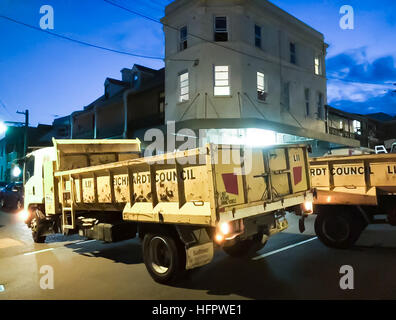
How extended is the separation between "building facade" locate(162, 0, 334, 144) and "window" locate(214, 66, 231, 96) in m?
0.02

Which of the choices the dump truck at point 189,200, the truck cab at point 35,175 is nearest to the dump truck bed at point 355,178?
the dump truck at point 189,200

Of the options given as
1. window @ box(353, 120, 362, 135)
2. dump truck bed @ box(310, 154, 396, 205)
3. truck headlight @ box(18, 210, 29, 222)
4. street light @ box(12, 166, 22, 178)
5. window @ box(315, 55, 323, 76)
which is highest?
window @ box(315, 55, 323, 76)

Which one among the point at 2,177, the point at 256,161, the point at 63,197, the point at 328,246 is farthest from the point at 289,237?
the point at 2,177

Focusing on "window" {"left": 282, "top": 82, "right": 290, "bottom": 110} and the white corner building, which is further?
"window" {"left": 282, "top": 82, "right": 290, "bottom": 110}

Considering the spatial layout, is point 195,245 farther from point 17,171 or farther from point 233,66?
point 233,66

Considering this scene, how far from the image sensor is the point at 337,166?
24.2ft

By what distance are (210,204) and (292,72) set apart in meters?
18.3

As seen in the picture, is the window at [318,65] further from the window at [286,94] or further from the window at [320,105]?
the window at [286,94]

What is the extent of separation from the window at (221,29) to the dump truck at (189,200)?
1305cm

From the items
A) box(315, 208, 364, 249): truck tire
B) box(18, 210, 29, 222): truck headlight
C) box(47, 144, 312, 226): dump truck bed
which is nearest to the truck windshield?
box(18, 210, 29, 222): truck headlight

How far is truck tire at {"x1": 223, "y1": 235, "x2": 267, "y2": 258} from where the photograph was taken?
22.1 feet

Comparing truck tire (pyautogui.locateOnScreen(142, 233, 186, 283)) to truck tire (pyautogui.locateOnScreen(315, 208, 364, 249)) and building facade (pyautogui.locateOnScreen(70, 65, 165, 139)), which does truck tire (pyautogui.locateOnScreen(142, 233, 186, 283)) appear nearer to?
Result: truck tire (pyautogui.locateOnScreen(315, 208, 364, 249))

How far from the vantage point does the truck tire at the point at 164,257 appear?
16.2 ft
